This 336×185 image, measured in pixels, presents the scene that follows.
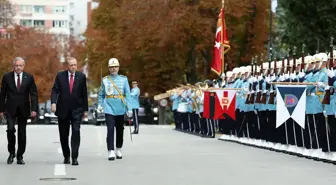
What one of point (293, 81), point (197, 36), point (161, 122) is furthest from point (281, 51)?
point (293, 81)

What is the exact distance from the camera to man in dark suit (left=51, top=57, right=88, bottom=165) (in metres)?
19.2

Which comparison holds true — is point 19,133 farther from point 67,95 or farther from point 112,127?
point 112,127

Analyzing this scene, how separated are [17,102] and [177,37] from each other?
3860 centimetres

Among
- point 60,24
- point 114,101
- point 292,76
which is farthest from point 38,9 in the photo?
point 114,101

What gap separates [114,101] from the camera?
20.5 metres

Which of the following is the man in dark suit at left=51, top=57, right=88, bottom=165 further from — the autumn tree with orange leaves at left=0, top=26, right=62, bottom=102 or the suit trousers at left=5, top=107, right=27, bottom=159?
the autumn tree with orange leaves at left=0, top=26, right=62, bottom=102

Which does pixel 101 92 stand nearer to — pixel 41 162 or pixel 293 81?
pixel 41 162

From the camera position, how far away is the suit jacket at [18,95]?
19.1 metres

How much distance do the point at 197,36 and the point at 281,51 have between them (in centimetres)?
2336

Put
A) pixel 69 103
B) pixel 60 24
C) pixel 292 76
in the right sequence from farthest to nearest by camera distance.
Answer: pixel 60 24, pixel 292 76, pixel 69 103

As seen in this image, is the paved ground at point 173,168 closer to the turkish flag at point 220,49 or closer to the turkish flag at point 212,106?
the turkish flag at point 212,106

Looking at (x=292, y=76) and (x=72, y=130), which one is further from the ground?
(x=292, y=76)

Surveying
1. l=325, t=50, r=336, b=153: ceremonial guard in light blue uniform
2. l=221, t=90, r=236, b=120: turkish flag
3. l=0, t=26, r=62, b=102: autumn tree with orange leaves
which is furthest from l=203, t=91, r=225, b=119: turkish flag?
l=0, t=26, r=62, b=102: autumn tree with orange leaves

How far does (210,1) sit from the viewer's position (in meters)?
56.0
